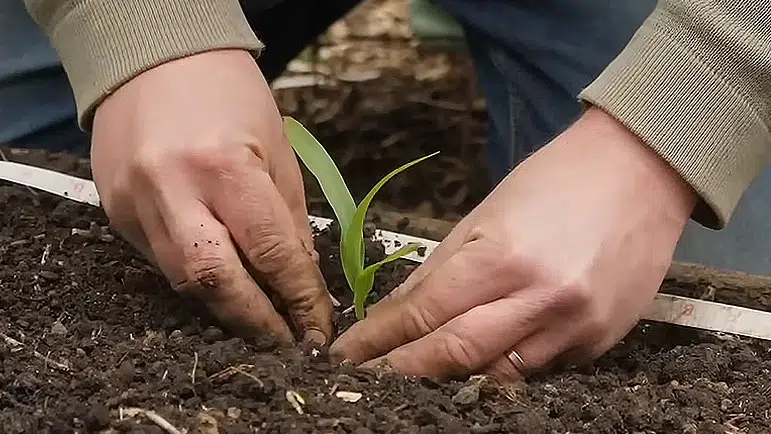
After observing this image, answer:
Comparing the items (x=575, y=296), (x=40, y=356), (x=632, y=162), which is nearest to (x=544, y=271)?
(x=575, y=296)

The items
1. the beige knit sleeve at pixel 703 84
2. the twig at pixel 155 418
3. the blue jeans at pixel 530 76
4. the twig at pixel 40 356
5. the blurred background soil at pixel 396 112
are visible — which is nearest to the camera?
the twig at pixel 155 418

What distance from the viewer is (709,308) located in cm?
98

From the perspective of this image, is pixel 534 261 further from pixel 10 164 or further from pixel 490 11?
pixel 490 11

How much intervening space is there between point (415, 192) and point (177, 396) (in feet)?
4.20

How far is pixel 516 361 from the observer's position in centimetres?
82

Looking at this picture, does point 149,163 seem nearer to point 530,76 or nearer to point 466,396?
point 466,396

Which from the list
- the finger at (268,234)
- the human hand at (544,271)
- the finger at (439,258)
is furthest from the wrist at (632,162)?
the finger at (268,234)

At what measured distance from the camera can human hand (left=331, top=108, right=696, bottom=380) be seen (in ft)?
2.61

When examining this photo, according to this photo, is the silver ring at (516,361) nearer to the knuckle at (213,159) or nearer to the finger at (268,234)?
the finger at (268,234)

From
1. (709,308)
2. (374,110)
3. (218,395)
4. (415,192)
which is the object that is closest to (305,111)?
(374,110)

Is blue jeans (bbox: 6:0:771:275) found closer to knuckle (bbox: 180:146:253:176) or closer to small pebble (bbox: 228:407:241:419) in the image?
knuckle (bbox: 180:146:253:176)

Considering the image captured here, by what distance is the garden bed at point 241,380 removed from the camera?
710 mm

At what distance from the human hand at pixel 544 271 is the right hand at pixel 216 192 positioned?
2.8 inches

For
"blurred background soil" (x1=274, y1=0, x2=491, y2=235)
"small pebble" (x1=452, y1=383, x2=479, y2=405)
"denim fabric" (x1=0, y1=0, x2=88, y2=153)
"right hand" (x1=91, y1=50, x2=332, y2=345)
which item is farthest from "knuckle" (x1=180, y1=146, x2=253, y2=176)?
"blurred background soil" (x1=274, y1=0, x2=491, y2=235)
